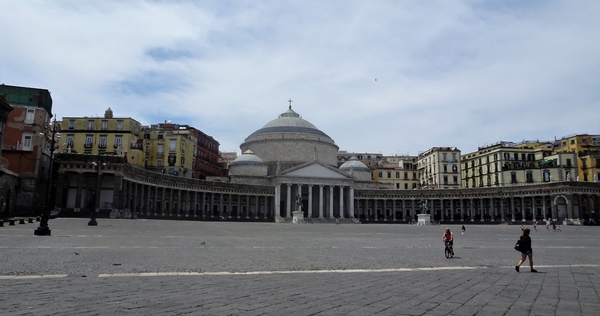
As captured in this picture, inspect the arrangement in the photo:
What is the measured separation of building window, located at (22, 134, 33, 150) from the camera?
49.1 m

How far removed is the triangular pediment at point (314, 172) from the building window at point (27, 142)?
47498mm

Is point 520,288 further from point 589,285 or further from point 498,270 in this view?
point 498,270

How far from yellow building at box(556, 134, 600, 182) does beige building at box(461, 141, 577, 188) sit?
1.48 metres

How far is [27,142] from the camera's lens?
49406mm

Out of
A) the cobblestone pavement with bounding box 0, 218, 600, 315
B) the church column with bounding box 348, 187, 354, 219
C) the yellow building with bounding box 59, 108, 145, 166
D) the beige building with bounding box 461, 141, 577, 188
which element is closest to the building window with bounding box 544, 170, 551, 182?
the beige building with bounding box 461, 141, 577, 188

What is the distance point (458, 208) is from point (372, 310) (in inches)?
3642

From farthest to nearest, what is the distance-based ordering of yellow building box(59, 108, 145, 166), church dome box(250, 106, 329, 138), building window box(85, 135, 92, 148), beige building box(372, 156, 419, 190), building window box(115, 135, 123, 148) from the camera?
beige building box(372, 156, 419, 190) → church dome box(250, 106, 329, 138) → building window box(85, 135, 92, 148) → building window box(115, 135, 123, 148) → yellow building box(59, 108, 145, 166)

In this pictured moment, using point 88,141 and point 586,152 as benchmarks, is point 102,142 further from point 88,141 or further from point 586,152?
point 586,152

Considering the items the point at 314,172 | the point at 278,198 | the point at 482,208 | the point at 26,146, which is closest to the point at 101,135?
the point at 26,146

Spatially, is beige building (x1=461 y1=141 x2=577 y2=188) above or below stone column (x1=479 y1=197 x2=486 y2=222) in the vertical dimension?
above

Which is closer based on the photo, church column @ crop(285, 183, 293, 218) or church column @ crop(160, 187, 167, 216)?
church column @ crop(160, 187, 167, 216)

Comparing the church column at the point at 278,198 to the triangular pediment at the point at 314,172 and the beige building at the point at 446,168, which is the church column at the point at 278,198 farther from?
the beige building at the point at 446,168

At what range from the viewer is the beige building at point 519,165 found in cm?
8694

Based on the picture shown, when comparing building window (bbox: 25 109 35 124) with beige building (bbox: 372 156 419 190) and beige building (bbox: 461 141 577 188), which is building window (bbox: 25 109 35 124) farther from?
beige building (bbox: 461 141 577 188)
